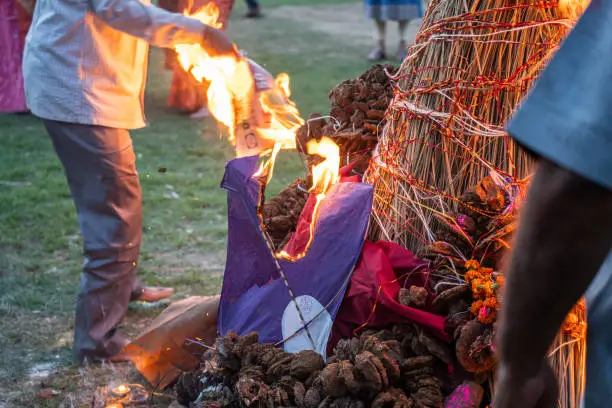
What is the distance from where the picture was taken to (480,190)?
2.63 m

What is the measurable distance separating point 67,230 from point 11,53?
3.18m

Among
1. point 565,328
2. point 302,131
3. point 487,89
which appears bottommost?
point 565,328

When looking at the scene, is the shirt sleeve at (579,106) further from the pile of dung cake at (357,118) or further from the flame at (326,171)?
the pile of dung cake at (357,118)

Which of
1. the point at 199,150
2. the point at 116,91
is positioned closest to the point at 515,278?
the point at 116,91

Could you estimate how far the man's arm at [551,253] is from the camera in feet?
3.40

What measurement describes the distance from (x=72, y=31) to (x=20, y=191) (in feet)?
10.3

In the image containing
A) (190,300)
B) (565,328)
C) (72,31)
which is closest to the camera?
(565,328)

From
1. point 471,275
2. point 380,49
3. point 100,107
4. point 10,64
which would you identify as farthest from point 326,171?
point 380,49

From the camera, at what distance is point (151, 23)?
3.29 m

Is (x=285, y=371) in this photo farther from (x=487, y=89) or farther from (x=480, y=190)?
(x=487, y=89)

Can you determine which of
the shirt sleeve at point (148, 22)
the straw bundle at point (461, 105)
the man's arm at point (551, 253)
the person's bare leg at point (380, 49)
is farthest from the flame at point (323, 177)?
the person's bare leg at point (380, 49)

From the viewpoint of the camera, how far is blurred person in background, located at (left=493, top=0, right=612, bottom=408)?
1021 mm

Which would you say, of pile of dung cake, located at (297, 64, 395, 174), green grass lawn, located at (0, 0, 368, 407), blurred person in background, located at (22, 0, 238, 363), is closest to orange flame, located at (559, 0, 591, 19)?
pile of dung cake, located at (297, 64, 395, 174)

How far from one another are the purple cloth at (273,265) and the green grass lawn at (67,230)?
2.95 ft
